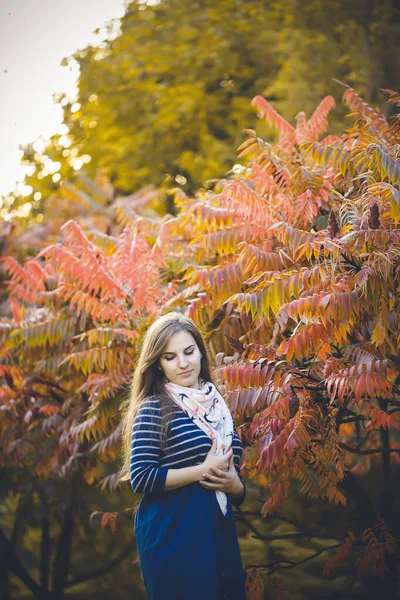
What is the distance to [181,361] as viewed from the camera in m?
2.73

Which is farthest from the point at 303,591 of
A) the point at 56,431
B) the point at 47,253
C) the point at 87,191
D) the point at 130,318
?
the point at 87,191

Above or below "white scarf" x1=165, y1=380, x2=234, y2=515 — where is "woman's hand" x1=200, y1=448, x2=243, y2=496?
below

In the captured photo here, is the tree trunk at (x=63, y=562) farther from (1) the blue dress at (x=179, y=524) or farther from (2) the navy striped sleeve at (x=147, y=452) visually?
(2) the navy striped sleeve at (x=147, y=452)

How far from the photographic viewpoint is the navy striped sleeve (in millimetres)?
2482

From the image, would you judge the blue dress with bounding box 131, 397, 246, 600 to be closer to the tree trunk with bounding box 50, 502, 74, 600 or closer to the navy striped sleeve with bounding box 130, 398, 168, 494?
the navy striped sleeve with bounding box 130, 398, 168, 494

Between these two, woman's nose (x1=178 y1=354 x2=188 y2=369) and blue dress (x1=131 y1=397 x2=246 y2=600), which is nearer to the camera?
blue dress (x1=131 y1=397 x2=246 y2=600)

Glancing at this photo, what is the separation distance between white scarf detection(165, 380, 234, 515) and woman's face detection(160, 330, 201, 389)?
41 millimetres

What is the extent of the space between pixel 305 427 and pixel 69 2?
9.22 metres

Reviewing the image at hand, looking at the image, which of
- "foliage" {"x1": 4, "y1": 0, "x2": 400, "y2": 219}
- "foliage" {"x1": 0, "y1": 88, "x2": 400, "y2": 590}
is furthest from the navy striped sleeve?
"foliage" {"x1": 4, "y1": 0, "x2": 400, "y2": 219}

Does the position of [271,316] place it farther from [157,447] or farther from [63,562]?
[63,562]

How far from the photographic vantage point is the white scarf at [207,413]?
2639 millimetres

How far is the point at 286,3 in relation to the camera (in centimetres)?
1089

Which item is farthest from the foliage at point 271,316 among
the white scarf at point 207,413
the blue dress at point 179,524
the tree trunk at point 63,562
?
the tree trunk at point 63,562

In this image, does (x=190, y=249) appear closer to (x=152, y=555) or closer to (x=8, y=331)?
(x=8, y=331)
